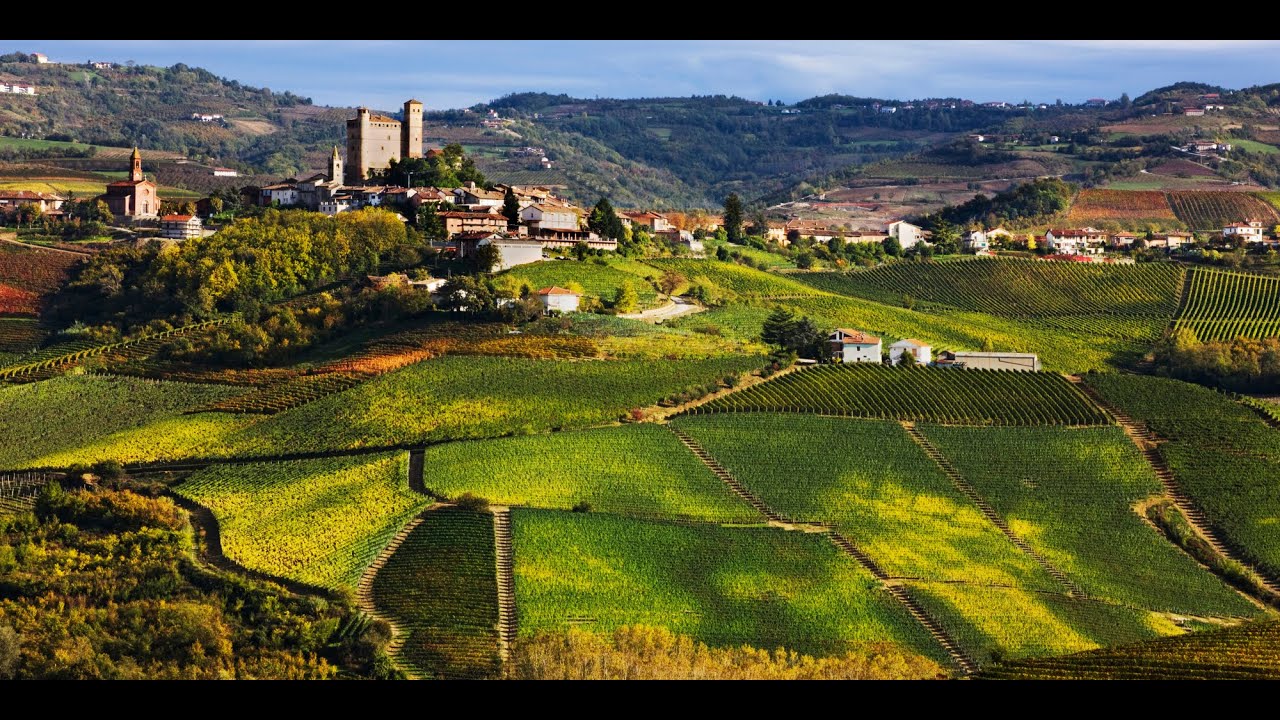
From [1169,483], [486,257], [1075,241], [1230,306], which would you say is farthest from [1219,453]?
[1075,241]

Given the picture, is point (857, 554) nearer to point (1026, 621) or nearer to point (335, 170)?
point (1026, 621)

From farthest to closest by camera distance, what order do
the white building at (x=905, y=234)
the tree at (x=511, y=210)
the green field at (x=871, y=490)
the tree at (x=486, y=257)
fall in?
the white building at (x=905, y=234), the tree at (x=511, y=210), the tree at (x=486, y=257), the green field at (x=871, y=490)

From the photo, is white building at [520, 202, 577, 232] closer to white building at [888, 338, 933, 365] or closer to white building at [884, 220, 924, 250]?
white building at [888, 338, 933, 365]

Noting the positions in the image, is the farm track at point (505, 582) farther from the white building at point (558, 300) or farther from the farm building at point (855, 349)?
the farm building at point (855, 349)

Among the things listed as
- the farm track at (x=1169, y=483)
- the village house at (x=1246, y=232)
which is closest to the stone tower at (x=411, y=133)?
the farm track at (x=1169, y=483)

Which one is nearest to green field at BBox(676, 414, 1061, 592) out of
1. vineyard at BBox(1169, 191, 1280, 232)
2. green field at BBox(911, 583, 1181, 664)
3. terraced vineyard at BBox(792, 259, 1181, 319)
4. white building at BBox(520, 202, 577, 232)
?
green field at BBox(911, 583, 1181, 664)
